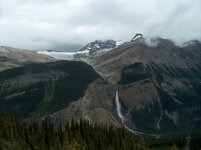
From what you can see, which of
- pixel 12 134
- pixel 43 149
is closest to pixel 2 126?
pixel 12 134

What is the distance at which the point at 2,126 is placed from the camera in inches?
7835

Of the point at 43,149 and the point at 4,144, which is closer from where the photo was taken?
the point at 4,144

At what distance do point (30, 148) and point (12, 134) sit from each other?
8681 mm

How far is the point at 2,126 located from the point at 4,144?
43.5 feet

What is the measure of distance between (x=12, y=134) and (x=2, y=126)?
5.47 metres

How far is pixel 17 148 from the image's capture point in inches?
7569

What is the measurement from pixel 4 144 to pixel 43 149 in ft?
58.4

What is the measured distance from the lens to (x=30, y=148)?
199 metres

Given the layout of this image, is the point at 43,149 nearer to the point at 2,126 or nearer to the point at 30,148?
the point at 30,148

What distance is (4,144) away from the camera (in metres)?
187

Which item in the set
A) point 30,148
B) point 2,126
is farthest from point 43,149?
point 2,126

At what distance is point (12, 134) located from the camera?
196625 mm

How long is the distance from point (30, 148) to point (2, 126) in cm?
1325

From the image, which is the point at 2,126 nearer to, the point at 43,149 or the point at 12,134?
the point at 12,134
